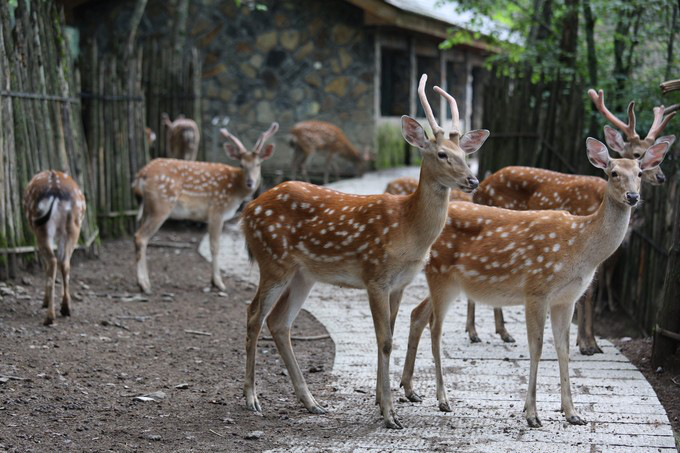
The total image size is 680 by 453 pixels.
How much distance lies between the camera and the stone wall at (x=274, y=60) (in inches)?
682

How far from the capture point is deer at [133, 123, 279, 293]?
951cm

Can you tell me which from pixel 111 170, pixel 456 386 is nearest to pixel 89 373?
pixel 456 386

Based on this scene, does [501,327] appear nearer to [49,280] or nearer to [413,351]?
[413,351]

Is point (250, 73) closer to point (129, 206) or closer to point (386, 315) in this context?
point (129, 206)

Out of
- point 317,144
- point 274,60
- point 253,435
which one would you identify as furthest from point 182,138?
point 253,435

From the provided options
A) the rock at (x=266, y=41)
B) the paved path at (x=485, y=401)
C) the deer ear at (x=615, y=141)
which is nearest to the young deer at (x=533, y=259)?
the paved path at (x=485, y=401)

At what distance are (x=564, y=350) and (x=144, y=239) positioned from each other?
17.1 feet

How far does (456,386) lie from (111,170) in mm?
6839

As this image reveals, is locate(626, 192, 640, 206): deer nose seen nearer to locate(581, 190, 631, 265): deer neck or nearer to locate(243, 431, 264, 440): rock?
locate(581, 190, 631, 265): deer neck

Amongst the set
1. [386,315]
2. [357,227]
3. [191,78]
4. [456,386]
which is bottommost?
[456,386]

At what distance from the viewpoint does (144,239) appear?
9.26m

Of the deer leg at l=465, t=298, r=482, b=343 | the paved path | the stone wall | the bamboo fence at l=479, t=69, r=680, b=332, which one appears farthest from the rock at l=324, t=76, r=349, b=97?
the deer leg at l=465, t=298, r=482, b=343

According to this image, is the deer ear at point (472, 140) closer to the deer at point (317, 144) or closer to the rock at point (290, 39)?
the deer at point (317, 144)

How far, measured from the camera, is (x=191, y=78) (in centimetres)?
1367
